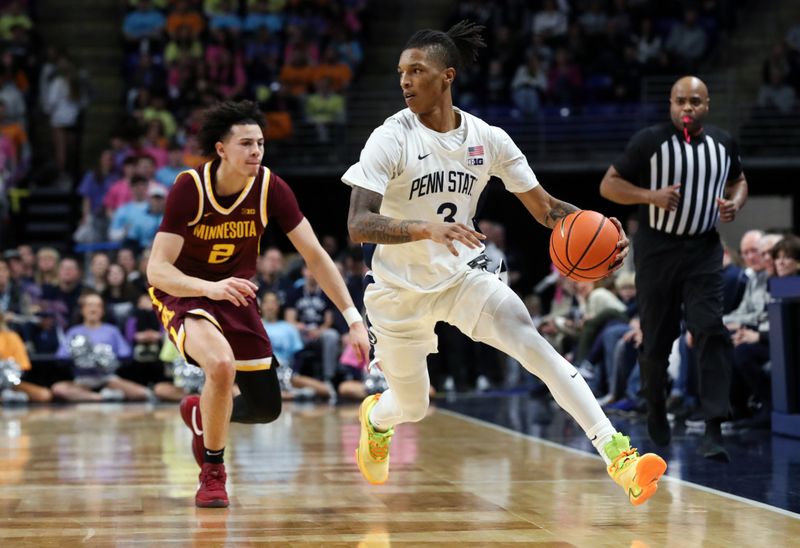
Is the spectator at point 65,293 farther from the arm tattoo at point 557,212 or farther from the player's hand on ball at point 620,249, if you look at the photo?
the player's hand on ball at point 620,249

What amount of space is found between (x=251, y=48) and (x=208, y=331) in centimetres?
1223

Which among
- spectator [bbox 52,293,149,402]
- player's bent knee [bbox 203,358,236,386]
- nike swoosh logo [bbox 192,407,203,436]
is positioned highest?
player's bent knee [bbox 203,358,236,386]

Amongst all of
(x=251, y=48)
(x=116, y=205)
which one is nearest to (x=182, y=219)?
(x=116, y=205)

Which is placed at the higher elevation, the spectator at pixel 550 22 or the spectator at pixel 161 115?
the spectator at pixel 550 22

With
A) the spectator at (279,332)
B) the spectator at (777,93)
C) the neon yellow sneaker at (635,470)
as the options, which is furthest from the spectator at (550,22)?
the neon yellow sneaker at (635,470)

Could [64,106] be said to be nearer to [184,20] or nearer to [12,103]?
[12,103]

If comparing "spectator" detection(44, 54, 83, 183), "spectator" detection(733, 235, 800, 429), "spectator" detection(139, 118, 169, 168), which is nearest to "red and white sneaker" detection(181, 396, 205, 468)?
"spectator" detection(733, 235, 800, 429)

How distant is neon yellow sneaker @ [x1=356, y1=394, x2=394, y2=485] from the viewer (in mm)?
6035

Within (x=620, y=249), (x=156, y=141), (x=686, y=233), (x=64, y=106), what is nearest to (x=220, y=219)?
(x=620, y=249)

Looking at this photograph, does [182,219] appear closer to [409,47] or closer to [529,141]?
[409,47]

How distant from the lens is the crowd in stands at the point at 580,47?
55.0 ft

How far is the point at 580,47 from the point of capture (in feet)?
56.6

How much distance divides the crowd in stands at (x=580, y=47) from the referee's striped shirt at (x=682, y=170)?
9.29 meters

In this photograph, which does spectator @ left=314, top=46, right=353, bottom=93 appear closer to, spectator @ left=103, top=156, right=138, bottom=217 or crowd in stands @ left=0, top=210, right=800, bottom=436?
spectator @ left=103, top=156, right=138, bottom=217
